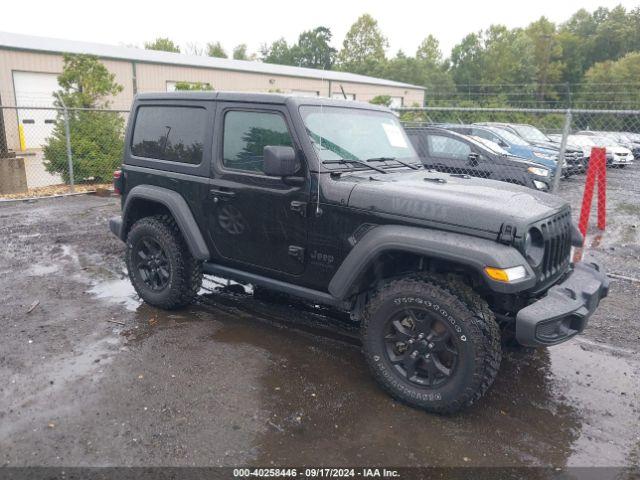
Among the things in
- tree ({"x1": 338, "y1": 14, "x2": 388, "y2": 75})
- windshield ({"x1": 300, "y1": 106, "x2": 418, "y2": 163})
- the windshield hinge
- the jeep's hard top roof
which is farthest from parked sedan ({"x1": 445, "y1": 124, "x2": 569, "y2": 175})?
tree ({"x1": 338, "y1": 14, "x2": 388, "y2": 75})

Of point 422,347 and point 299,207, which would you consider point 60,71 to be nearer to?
point 299,207

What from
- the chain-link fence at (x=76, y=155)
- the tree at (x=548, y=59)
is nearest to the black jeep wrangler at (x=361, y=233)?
the chain-link fence at (x=76, y=155)

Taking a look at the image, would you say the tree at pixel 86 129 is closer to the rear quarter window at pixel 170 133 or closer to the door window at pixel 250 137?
the rear quarter window at pixel 170 133

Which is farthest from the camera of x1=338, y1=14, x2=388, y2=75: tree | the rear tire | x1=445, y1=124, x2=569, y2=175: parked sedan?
x1=338, y1=14, x2=388, y2=75: tree

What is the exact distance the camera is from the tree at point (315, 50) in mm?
72750

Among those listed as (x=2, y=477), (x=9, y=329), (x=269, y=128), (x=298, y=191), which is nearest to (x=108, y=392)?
(x=2, y=477)

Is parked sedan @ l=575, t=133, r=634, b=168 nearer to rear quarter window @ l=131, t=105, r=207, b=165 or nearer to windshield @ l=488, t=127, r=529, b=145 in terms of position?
windshield @ l=488, t=127, r=529, b=145

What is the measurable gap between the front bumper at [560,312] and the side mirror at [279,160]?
1.76 meters

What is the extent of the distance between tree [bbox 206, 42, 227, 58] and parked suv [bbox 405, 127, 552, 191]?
6323cm

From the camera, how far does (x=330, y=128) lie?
12.6 ft

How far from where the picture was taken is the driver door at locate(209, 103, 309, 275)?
368cm

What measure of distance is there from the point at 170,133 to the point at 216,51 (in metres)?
69.7

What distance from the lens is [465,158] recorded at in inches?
368

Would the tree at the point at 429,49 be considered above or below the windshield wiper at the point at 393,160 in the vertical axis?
above
